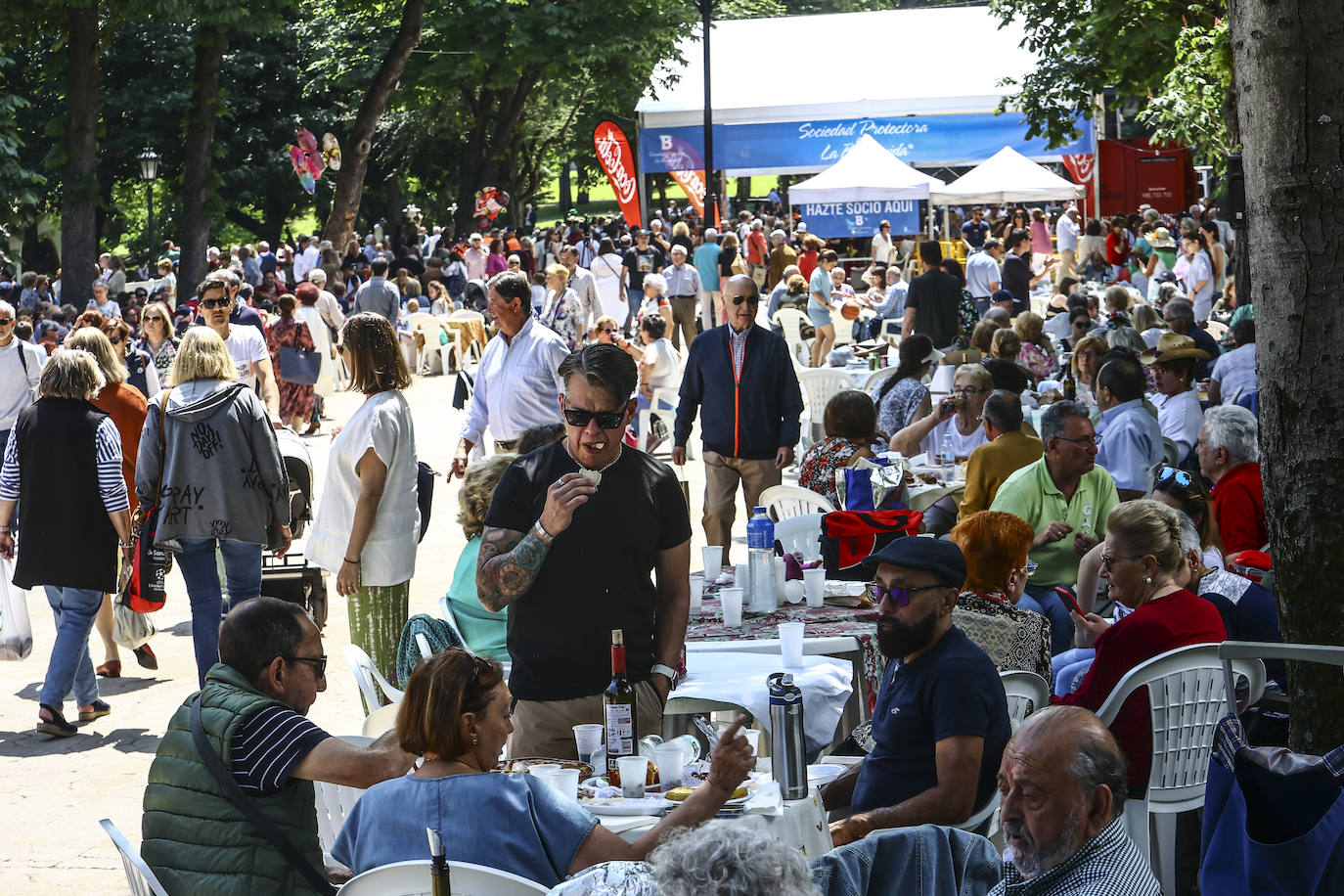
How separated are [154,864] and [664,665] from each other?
159 centimetres

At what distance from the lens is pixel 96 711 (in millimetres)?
7629

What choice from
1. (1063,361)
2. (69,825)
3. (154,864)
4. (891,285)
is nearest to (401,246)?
(891,285)

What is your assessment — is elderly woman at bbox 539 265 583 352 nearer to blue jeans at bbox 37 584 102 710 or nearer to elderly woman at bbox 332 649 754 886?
blue jeans at bbox 37 584 102 710

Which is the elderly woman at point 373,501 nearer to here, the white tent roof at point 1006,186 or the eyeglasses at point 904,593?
the eyeglasses at point 904,593

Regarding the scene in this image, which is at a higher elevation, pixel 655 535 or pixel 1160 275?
pixel 1160 275

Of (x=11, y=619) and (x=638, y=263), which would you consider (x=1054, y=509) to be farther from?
(x=638, y=263)

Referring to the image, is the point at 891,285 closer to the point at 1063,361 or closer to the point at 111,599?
the point at 1063,361

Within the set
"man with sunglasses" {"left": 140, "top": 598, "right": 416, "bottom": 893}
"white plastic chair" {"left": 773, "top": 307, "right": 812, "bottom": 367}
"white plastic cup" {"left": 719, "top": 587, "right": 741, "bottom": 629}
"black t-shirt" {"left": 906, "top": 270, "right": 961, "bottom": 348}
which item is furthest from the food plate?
"white plastic chair" {"left": 773, "top": 307, "right": 812, "bottom": 367}

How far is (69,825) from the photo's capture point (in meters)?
6.17

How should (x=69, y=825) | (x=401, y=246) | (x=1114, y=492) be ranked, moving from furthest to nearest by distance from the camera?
1. (x=401, y=246)
2. (x=1114, y=492)
3. (x=69, y=825)

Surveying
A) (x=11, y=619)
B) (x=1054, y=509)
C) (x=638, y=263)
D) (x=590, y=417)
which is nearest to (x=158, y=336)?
(x=11, y=619)

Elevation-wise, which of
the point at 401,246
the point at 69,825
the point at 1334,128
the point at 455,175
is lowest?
the point at 69,825

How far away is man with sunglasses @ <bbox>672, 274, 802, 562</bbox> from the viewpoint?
8727 millimetres

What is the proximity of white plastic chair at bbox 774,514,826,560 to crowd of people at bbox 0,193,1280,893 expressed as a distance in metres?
0.49
